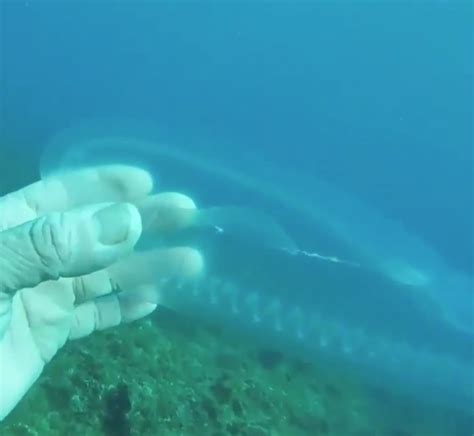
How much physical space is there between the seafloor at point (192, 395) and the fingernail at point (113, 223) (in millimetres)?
976

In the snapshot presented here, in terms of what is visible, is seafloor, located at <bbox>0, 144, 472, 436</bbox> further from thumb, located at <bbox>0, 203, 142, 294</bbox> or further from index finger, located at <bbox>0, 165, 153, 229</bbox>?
thumb, located at <bbox>0, 203, 142, 294</bbox>

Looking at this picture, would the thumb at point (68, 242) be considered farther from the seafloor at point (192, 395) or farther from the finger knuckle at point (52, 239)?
the seafloor at point (192, 395)

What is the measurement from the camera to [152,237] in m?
2.08

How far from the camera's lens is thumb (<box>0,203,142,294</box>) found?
1.31 meters

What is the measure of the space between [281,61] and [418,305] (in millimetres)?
6138

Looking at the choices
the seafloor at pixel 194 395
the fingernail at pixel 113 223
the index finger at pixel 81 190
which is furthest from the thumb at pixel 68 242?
the seafloor at pixel 194 395

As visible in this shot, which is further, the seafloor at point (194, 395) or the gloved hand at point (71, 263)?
the seafloor at point (194, 395)

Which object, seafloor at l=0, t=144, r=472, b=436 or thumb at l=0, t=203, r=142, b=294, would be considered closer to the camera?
thumb at l=0, t=203, r=142, b=294

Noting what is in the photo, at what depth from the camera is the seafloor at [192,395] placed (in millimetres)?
2141

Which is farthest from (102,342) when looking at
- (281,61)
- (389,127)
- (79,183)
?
(281,61)

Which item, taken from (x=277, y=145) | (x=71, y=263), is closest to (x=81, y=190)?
(x=71, y=263)

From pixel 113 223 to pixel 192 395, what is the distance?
4.34ft

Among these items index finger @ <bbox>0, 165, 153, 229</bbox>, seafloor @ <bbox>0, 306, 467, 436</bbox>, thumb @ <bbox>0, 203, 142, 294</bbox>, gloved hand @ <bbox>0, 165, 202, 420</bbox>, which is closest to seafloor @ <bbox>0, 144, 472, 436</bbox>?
seafloor @ <bbox>0, 306, 467, 436</bbox>

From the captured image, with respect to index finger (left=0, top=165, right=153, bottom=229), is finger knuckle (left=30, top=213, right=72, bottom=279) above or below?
below
